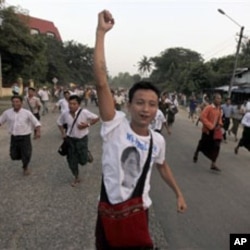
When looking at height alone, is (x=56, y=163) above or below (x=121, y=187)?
below

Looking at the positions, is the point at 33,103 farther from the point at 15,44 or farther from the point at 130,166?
the point at 15,44

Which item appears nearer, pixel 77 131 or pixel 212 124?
pixel 77 131

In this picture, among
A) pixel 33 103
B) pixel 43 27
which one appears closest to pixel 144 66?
pixel 43 27

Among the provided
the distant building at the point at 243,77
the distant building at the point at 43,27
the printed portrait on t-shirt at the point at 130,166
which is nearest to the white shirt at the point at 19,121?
the printed portrait on t-shirt at the point at 130,166

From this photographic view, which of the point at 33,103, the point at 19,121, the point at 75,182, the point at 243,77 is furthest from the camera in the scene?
the point at 243,77

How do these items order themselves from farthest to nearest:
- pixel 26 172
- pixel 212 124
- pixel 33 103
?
pixel 33 103
pixel 212 124
pixel 26 172

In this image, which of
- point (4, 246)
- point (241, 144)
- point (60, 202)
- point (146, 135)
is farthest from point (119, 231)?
point (241, 144)

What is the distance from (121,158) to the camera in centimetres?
284

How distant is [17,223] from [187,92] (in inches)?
2038

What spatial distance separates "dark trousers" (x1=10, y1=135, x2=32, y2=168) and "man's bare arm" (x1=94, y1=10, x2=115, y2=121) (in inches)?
247

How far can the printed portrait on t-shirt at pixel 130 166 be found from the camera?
283 cm

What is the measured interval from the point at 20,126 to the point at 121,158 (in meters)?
6.27

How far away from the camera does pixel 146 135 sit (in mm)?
2977

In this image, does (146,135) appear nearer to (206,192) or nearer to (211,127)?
(206,192)
